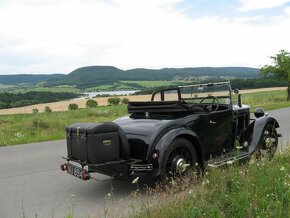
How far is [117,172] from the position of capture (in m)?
5.50

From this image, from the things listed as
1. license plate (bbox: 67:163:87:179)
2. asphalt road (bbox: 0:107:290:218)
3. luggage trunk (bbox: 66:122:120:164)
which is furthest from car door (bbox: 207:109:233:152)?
license plate (bbox: 67:163:87:179)

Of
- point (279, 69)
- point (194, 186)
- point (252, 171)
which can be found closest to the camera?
point (194, 186)

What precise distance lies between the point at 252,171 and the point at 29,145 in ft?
24.9

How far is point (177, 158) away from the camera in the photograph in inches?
225

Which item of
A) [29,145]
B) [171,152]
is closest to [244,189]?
[171,152]

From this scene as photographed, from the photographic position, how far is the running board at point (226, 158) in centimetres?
608

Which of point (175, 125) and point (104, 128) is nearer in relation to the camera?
point (104, 128)

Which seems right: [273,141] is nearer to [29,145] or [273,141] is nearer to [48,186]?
[48,186]

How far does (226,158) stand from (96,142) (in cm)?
235

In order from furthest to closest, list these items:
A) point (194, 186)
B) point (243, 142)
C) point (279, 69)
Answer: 1. point (279, 69)
2. point (243, 142)
3. point (194, 186)

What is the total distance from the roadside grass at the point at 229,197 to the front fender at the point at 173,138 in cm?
48

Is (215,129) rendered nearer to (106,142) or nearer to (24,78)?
(106,142)

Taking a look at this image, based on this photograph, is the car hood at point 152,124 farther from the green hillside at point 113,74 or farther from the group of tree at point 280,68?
the green hillside at point 113,74

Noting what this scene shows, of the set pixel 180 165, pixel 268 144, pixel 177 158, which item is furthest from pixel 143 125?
pixel 268 144
